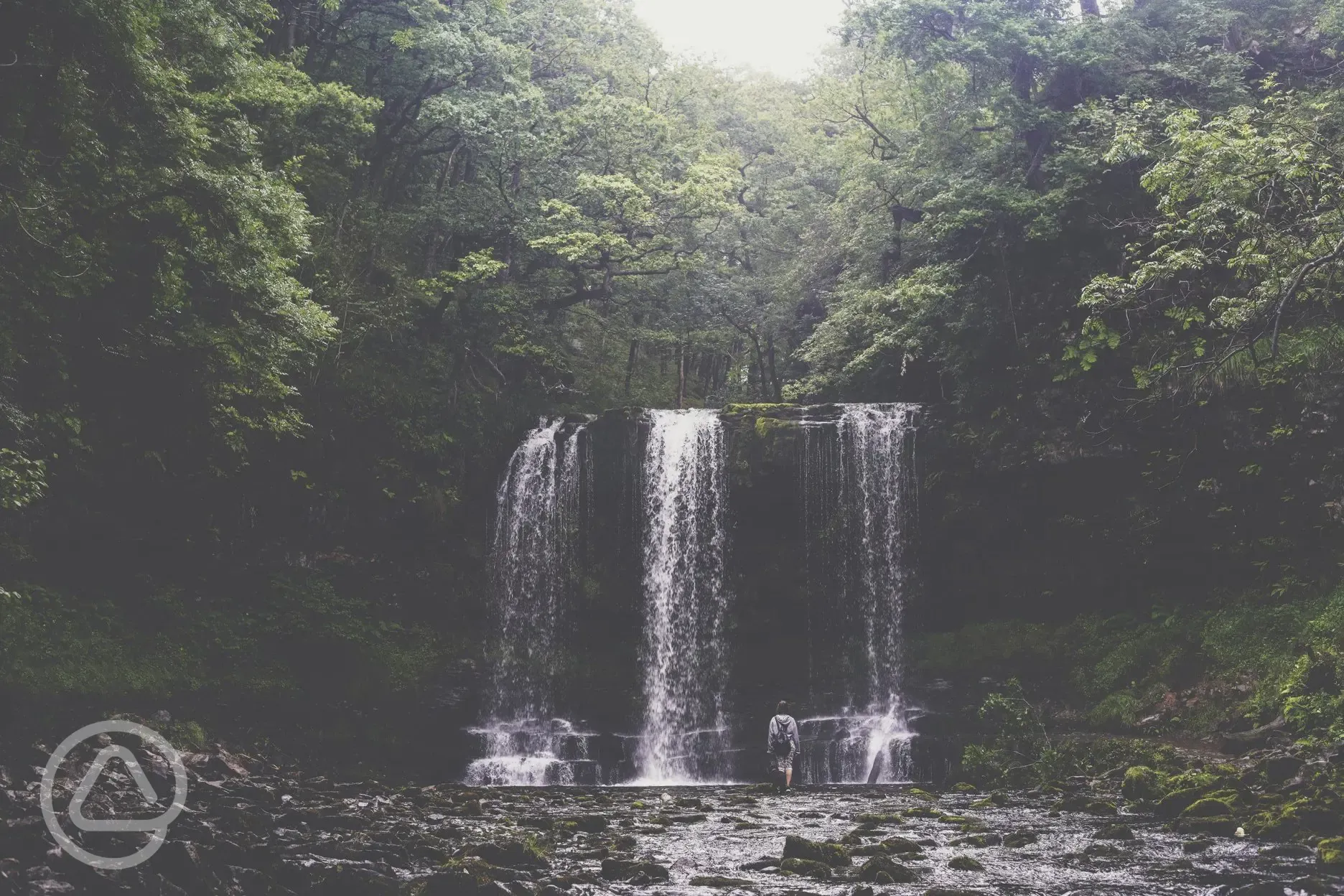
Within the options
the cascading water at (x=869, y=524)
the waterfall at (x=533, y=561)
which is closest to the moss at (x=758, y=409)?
the cascading water at (x=869, y=524)

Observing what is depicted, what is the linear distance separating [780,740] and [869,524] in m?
6.91

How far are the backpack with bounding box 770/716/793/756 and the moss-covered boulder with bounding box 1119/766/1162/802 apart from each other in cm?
439

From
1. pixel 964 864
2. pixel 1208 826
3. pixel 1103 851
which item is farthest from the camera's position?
pixel 1208 826

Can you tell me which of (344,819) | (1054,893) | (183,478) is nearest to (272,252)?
(183,478)

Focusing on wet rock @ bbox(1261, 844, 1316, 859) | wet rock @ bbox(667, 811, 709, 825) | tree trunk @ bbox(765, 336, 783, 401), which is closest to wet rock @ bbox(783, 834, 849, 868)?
wet rock @ bbox(667, 811, 709, 825)

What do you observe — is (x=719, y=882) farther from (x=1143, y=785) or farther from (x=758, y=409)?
(x=758, y=409)

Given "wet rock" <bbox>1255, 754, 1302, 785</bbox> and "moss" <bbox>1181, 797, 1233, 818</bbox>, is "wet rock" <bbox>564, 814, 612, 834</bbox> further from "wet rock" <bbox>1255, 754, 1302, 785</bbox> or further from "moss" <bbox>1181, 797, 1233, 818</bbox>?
"wet rock" <bbox>1255, 754, 1302, 785</bbox>

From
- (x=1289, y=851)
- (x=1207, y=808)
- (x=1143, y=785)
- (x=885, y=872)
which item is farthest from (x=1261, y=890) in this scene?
(x=1143, y=785)

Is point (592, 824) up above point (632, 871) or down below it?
below

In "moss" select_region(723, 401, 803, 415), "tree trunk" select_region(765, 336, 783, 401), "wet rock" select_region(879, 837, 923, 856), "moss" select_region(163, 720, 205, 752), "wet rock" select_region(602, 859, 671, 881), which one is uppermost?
"tree trunk" select_region(765, 336, 783, 401)

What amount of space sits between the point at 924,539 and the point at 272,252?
13027 mm

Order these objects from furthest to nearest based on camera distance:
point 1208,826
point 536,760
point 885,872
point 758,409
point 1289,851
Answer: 1. point 758,409
2. point 536,760
3. point 1208,826
4. point 1289,851
5. point 885,872

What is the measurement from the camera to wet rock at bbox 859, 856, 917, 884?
7.32 meters
